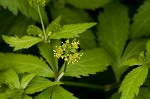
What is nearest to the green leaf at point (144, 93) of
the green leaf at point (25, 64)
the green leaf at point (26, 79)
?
the green leaf at point (25, 64)

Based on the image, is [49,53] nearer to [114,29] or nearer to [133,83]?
[133,83]

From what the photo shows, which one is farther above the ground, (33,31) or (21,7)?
(21,7)

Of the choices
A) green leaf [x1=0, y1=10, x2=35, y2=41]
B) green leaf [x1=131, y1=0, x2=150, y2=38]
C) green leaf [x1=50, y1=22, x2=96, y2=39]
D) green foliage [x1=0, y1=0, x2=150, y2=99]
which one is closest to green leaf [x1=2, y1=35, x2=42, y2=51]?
green foliage [x1=0, y1=0, x2=150, y2=99]

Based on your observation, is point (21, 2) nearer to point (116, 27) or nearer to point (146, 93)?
point (116, 27)

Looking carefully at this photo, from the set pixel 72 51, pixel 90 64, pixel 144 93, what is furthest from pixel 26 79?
pixel 144 93

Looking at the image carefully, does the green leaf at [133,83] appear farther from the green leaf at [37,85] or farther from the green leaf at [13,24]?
the green leaf at [13,24]

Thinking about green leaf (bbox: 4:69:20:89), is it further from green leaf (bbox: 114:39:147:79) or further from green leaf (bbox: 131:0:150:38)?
green leaf (bbox: 131:0:150:38)

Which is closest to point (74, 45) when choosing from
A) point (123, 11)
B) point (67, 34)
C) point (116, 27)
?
point (67, 34)
